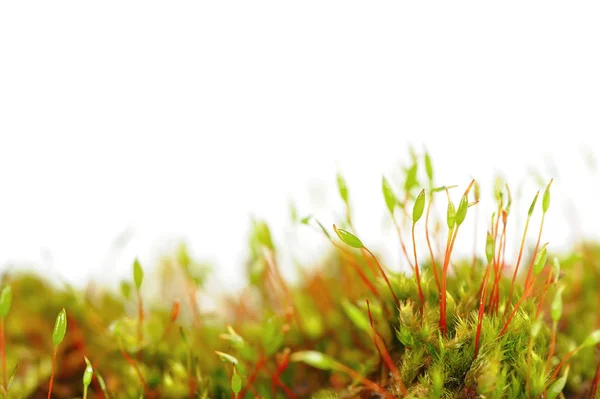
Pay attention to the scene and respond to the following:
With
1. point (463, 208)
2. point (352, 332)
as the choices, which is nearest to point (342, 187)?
point (463, 208)

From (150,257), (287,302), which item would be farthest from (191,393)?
(150,257)

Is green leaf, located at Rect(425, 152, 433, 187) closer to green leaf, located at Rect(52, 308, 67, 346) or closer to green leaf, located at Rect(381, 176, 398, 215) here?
green leaf, located at Rect(381, 176, 398, 215)

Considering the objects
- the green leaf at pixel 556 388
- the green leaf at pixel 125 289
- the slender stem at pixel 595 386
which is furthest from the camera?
the green leaf at pixel 125 289

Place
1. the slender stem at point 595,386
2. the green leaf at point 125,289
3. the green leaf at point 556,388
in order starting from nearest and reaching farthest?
the green leaf at point 556,388
the slender stem at point 595,386
the green leaf at point 125,289

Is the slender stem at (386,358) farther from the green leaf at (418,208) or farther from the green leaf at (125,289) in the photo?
the green leaf at (125,289)

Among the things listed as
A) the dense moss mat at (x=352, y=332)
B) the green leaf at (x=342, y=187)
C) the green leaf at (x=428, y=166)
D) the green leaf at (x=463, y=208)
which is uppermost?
the green leaf at (x=428, y=166)

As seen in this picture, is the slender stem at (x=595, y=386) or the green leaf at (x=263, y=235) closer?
the slender stem at (x=595, y=386)

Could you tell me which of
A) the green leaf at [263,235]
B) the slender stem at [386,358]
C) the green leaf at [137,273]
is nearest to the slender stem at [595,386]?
the slender stem at [386,358]

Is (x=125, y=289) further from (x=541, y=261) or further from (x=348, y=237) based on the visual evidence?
(x=541, y=261)
